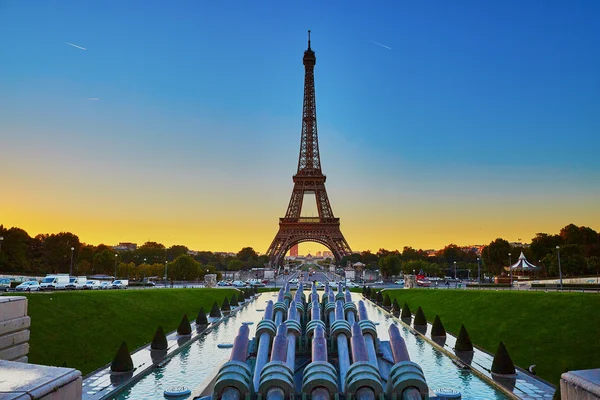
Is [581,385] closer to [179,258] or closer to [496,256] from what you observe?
[179,258]

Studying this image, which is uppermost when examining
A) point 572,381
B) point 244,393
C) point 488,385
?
point 572,381

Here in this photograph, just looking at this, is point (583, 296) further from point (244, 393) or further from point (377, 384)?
point (244, 393)

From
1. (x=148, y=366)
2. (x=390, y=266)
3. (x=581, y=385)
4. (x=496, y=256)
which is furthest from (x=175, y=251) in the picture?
(x=581, y=385)

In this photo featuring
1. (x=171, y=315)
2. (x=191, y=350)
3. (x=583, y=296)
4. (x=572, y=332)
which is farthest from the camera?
(x=171, y=315)

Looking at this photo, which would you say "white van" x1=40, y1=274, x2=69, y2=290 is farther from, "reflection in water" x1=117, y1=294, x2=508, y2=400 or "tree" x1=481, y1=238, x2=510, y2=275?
"tree" x1=481, y1=238, x2=510, y2=275

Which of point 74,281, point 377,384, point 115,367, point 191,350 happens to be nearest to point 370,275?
point 74,281

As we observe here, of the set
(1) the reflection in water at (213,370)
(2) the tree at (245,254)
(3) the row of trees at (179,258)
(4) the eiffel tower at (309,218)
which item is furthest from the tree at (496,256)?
(2) the tree at (245,254)

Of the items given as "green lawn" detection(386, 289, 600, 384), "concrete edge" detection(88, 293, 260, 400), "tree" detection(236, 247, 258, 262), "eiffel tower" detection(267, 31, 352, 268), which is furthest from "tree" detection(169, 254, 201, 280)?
"tree" detection(236, 247, 258, 262)

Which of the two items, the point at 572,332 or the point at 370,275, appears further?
the point at 370,275
